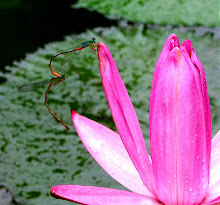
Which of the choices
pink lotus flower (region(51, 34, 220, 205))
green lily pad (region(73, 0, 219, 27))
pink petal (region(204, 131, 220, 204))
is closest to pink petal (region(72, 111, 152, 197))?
pink lotus flower (region(51, 34, 220, 205))

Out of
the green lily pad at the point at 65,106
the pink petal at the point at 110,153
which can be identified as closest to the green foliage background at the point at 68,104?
the green lily pad at the point at 65,106

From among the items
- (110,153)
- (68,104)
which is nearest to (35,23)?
(68,104)

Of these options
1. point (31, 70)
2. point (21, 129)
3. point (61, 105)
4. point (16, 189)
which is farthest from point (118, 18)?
point (16, 189)

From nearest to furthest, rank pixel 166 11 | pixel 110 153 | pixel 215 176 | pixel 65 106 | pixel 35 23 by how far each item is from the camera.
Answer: pixel 215 176 → pixel 110 153 → pixel 65 106 → pixel 166 11 → pixel 35 23

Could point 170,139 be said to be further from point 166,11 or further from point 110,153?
point 166,11

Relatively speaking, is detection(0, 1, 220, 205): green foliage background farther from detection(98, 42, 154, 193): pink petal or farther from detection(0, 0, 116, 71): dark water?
detection(98, 42, 154, 193): pink petal

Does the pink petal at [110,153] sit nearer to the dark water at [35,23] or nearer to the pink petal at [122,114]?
the pink petal at [122,114]
